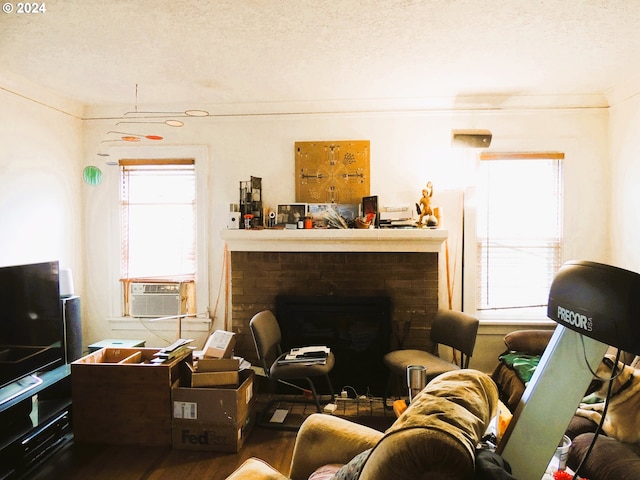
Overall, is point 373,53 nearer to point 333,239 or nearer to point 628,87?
point 333,239

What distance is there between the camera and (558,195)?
390 centimetres

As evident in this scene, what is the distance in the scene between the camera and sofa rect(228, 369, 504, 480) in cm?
96

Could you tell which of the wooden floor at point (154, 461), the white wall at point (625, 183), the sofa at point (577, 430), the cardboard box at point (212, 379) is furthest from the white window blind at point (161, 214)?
the white wall at point (625, 183)

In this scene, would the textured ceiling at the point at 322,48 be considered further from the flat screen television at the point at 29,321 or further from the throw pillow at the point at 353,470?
the throw pillow at the point at 353,470

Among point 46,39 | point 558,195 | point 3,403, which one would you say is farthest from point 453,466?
point 558,195

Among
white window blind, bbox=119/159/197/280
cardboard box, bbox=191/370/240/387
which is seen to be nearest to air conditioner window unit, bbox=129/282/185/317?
white window blind, bbox=119/159/197/280

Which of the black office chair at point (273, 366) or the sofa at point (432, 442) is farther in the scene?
the black office chair at point (273, 366)

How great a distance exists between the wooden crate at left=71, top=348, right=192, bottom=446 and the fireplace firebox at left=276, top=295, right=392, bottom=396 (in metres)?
1.23

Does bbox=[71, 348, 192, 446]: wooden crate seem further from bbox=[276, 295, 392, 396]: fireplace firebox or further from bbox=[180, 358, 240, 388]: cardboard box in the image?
bbox=[276, 295, 392, 396]: fireplace firebox

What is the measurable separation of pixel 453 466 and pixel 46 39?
301cm

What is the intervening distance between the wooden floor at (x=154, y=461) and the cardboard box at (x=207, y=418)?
0.06 m

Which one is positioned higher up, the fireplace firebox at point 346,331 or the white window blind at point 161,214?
the white window blind at point 161,214

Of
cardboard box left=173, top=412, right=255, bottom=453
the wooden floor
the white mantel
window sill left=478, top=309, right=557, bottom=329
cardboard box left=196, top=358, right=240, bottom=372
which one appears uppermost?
the white mantel

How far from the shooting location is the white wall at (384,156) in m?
3.85
